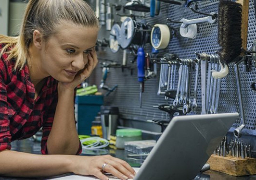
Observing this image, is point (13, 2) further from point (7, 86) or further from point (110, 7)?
point (7, 86)

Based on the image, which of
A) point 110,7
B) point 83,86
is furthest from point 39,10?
point 83,86

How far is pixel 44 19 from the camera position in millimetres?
1126

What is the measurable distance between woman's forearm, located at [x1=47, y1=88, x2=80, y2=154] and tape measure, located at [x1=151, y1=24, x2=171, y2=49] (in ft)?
1.91

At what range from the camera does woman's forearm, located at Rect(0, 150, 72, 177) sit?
3.23ft

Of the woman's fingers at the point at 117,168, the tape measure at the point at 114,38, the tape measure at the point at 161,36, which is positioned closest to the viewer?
the woman's fingers at the point at 117,168

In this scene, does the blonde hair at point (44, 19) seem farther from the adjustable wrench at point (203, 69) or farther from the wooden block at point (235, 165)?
the wooden block at point (235, 165)

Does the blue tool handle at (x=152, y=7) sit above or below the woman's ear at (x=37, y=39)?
above

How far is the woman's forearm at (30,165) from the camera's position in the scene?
0.98 metres

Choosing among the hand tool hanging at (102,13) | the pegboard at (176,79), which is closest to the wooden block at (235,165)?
the pegboard at (176,79)

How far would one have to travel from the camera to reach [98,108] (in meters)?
2.32

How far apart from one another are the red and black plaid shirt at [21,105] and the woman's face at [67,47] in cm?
10

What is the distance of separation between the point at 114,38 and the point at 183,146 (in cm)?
148

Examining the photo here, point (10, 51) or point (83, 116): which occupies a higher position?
point (10, 51)

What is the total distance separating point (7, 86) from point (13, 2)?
2206 millimetres
